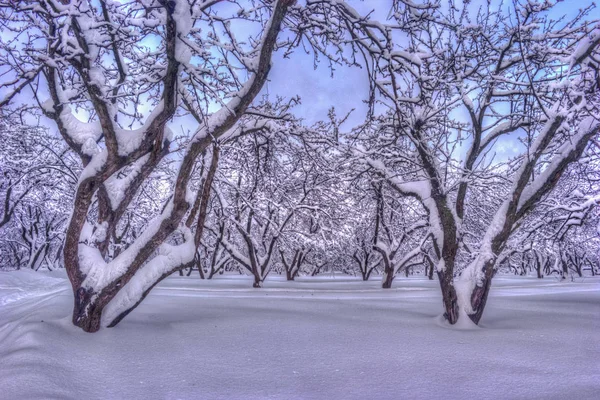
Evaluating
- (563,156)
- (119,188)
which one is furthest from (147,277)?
(563,156)

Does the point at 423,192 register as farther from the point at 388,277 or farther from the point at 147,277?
the point at 388,277

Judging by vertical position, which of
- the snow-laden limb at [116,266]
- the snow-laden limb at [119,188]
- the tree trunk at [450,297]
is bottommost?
the tree trunk at [450,297]

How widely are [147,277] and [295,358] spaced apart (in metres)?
2.34

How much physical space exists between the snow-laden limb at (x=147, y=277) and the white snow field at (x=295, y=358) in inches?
10.0

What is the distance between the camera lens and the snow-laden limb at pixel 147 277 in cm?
458

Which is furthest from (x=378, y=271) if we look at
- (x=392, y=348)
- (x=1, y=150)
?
(x=392, y=348)

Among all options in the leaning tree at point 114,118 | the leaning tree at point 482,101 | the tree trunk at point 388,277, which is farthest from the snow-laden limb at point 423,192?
the tree trunk at point 388,277

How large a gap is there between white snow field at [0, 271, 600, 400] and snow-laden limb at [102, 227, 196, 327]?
0.83ft

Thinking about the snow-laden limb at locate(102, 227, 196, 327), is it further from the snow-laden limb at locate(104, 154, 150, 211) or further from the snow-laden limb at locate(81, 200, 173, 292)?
the snow-laden limb at locate(104, 154, 150, 211)

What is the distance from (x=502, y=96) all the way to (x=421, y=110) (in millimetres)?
1473

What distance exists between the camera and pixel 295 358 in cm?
365

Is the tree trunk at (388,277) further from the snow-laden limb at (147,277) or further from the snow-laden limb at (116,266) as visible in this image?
the snow-laden limb at (116,266)

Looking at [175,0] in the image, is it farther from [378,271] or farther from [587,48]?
[378,271]

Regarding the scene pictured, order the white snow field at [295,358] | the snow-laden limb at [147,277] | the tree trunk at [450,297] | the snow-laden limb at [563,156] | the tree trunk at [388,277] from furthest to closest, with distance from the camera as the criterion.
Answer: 1. the tree trunk at [388,277]
2. the tree trunk at [450,297]
3. the snow-laden limb at [563,156]
4. the snow-laden limb at [147,277]
5. the white snow field at [295,358]
